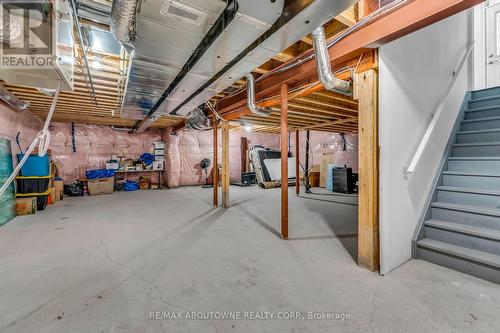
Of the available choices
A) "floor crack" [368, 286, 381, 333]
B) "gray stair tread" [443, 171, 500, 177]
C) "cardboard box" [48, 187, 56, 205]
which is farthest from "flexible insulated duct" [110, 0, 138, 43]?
"cardboard box" [48, 187, 56, 205]

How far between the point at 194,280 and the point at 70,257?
1.49 metres

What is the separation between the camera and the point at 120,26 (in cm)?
154

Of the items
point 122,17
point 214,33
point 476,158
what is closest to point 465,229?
point 476,158

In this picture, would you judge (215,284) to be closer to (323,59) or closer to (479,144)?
(323,59)

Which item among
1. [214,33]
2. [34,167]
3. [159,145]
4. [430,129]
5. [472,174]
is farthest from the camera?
[159,145]

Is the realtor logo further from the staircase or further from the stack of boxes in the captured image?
the stack of boxes

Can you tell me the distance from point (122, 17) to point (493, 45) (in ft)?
19.9

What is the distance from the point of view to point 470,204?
2.33 m

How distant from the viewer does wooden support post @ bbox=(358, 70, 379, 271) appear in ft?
6.59

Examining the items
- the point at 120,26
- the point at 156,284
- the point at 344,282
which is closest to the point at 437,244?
the point at 344,282

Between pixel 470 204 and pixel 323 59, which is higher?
pixel 323 59

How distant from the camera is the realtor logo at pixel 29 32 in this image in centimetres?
124

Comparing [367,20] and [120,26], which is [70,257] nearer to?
[120,26]

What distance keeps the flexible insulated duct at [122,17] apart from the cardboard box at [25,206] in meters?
4.42
